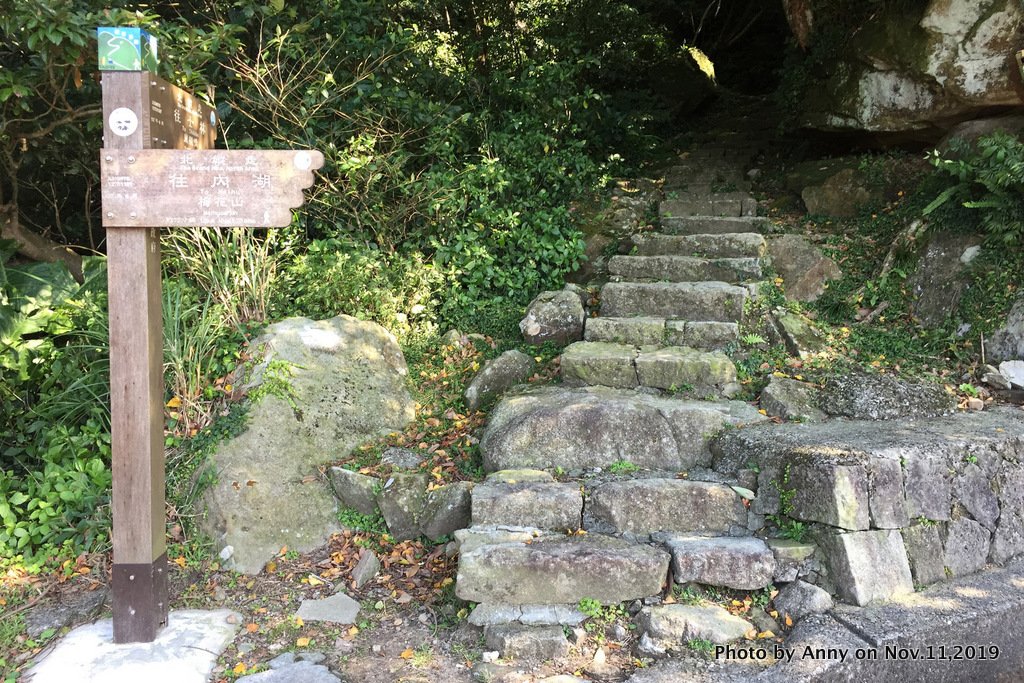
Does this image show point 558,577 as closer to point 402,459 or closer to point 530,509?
point 530,509

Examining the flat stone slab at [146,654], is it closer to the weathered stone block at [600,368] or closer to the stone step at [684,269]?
the weathered stone block at [600,368]

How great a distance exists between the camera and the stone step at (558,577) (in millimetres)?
3250

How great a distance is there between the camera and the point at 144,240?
10.6ft

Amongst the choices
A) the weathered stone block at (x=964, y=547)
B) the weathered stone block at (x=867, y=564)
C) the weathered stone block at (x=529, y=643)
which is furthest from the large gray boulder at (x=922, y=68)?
the weathered stone block at (x=529, y=643)

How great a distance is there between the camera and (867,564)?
323 centimetres

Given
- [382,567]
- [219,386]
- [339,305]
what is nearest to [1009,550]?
[382,567]

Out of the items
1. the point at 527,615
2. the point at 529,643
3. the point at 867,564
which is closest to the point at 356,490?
the point at 527,615

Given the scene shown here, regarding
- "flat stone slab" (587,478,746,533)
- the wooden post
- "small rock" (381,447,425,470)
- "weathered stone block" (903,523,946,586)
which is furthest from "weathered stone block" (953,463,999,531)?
the wooden post

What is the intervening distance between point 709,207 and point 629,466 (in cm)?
365

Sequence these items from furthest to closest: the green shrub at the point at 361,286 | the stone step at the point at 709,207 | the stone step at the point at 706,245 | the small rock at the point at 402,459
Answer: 1. the stone step at the point at 709,207
2. the stone step at the point at 706,245
3. the green shrub at the point at 361,286
4. the small rock at the point at 402,459

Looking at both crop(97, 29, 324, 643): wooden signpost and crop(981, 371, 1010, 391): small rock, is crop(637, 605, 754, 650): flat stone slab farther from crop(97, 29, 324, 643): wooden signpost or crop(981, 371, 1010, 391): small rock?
crop(981, 371, 1010, 391): small rock

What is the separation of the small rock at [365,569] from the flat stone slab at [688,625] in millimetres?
1499

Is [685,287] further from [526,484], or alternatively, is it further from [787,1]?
[787,1]

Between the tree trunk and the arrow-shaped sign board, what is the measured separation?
2.41m
